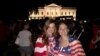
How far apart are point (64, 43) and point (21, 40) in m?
5.84

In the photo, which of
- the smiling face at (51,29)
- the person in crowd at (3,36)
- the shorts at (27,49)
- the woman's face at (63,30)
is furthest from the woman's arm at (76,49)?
the shorts at (27,49)

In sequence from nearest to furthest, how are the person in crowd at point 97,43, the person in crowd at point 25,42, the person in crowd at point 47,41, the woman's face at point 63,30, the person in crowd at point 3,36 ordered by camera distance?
the woman's face at point 63,30
the person in crowd at point 47,41
the person in crowd at point 3,36
the person in crowd at point 25,42
the person in crowd at point 97,43

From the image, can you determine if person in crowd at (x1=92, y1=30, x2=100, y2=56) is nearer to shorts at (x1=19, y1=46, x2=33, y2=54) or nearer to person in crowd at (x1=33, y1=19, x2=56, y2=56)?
shorts at (x1=19, y1=46, x2=33, y2=54)

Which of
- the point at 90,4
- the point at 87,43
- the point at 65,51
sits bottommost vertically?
the point at 90,4

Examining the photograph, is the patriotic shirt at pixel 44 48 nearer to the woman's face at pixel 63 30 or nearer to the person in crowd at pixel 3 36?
the woman's face at pixel 63 30

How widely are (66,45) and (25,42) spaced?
5.79 metres

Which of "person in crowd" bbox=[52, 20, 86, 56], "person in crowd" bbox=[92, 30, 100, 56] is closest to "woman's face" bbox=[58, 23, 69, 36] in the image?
"person in crowd" bbox=[52, 20, 86, 56]

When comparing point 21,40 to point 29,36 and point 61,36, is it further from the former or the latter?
point 61,36

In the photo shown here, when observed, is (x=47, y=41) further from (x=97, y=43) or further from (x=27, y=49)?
(x=97, y=43)

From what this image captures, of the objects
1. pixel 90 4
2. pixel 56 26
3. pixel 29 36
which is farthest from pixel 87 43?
pixel 90 4

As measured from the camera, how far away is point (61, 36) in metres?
8.27

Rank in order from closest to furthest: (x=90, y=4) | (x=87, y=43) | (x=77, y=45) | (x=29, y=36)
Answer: (x=77, y=45)
(x=29, y=36)
(x=87, y=43)
(x=90, y=4)

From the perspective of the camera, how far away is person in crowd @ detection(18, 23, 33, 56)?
545 inches

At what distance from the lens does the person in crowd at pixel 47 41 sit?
8.33 m
